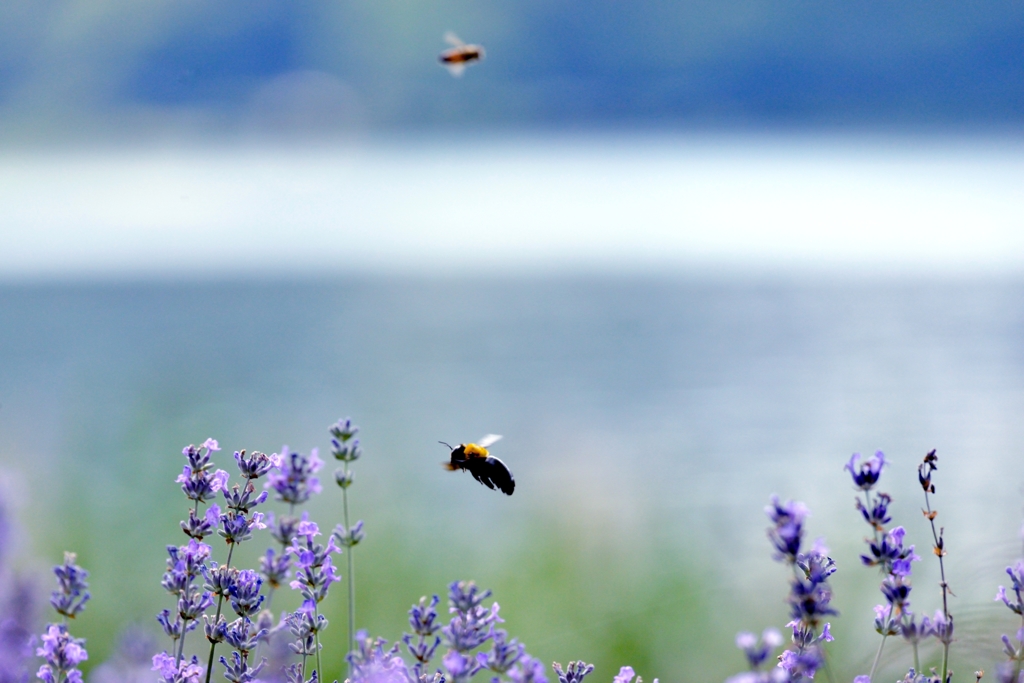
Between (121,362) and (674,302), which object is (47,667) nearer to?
(121,362)

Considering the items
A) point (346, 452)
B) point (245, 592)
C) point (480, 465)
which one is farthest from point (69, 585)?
point (480, 465)

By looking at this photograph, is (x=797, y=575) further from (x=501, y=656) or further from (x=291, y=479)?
(x=291, y=479)

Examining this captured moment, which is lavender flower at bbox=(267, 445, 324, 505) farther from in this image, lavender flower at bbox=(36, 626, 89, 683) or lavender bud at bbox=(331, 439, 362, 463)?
lavender flower at bbox=(36, 626, 89, 683)

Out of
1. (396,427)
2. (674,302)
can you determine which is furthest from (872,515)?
(674,302)

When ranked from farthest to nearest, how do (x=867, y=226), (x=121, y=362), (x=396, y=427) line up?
(x=867, y=226), (x=121, y=362), (x=396, y=427)

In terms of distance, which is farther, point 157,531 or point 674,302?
point 674,302

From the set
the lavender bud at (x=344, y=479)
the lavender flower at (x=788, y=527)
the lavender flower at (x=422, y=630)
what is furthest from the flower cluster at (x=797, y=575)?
the lavender bud at (x=344, y=479)

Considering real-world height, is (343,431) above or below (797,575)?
above
